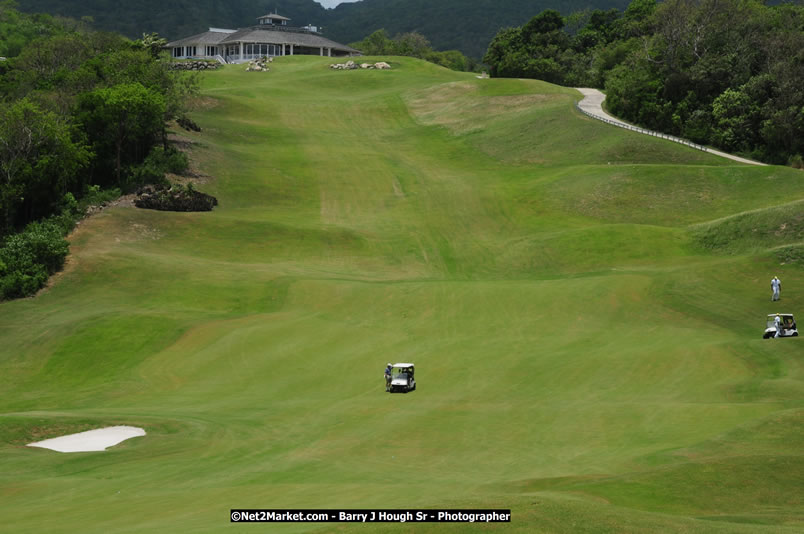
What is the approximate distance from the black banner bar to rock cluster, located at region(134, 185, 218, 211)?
6093 centimetres

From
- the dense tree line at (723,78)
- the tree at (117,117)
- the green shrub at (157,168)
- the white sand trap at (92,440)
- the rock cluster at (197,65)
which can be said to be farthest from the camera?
the rock cluster at (197,65)

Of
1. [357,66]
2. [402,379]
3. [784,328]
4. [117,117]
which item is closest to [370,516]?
[402,379]

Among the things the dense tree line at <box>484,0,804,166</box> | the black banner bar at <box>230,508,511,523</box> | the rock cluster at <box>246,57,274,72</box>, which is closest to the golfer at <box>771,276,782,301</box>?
the black banner bar at <box>230,508,511,523</box>

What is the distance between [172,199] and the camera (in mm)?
80938

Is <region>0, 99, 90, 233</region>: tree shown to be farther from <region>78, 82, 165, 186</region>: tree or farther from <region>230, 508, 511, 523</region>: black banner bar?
<region>230, 508, 511, 523</region>: black banner bar

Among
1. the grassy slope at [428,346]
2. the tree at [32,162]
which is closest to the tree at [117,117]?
the tree at [32,162]

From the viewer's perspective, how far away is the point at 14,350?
5119 centimetres

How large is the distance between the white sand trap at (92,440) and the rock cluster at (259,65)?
470ft

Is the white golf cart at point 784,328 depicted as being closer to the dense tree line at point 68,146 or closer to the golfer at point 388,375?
the golfer at point 388,375

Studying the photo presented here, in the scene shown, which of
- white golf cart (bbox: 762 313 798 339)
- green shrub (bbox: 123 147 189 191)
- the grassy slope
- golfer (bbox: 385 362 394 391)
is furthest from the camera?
green shrub (bbox: 123 147 189 191)

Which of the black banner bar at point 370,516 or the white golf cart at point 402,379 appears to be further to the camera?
the white golf cart at point 402,379

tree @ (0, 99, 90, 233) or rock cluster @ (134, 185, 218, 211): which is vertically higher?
tree @ (0, 99, 90, 233)

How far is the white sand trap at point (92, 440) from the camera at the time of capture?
33219mm

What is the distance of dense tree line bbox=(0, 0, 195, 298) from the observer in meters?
63.9
